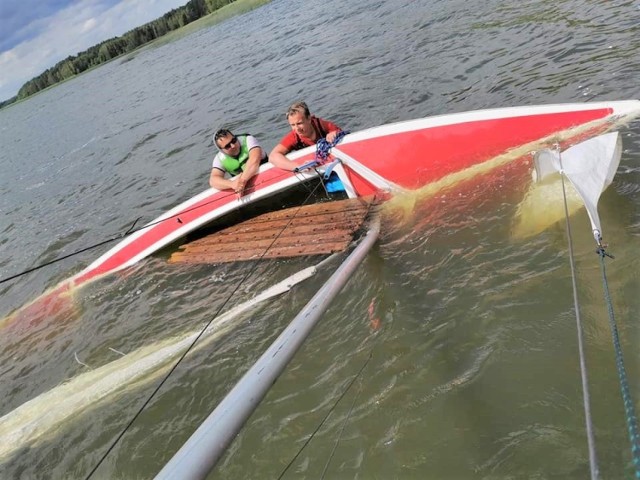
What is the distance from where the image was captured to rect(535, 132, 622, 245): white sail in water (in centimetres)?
422

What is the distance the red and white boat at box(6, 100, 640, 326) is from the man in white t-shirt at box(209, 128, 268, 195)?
5.3 inches

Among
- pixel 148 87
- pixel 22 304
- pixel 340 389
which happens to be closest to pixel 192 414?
pixel 340 389

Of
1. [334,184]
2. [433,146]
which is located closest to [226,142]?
[334,184]

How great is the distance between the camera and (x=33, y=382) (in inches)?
229

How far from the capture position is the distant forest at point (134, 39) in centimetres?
8412

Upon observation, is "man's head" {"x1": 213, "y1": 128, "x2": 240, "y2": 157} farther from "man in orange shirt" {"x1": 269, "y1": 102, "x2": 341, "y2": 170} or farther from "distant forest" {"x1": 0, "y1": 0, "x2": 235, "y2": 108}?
"distant forest" {"x1": 0, "y1": 0, "x2": 235, "y2": 108}

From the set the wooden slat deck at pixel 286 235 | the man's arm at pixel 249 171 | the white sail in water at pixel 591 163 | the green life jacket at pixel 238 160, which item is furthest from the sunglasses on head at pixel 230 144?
the white sail in water at pixel 591 163

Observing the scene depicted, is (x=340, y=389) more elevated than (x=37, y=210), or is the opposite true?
(x=37, y=210)

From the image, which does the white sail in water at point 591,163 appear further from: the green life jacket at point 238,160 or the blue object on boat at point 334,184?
the green life jacket at point 238,160

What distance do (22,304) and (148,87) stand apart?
23.0 meters

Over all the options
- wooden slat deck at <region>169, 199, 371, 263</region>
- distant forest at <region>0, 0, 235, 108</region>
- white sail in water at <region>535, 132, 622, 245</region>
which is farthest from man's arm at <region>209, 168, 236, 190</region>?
distant forest at <region>0, 0, 235, 108</region>

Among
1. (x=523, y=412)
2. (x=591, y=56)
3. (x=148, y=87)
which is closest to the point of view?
(x=523, y=412)

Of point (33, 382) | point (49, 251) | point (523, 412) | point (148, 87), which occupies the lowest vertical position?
point (523, 412)

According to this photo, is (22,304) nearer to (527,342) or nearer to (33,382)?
(33,382)
